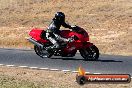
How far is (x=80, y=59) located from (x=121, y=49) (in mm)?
4718

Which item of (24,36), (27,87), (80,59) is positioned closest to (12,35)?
(24,36)

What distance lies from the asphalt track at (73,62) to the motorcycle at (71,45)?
0.25 metres

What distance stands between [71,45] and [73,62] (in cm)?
82

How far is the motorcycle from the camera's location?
20.3 meters

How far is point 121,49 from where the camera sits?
2509cm

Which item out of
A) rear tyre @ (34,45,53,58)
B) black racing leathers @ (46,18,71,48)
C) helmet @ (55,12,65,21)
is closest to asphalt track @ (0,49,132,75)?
rear tyre @ (34,45,53,58)

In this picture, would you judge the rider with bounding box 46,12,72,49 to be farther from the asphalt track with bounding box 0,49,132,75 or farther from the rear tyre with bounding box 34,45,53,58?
the asphalt track with bounding box 0,49,132,75

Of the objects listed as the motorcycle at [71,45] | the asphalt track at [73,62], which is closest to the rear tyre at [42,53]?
the motorcycle at [71,45]

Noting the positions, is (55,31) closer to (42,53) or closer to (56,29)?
(56,29)

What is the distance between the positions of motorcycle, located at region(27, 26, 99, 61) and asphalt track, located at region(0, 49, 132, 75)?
255 mm

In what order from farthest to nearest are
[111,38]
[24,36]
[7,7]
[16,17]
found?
[7,7] < [16,17] < [24,36] < [111,38]

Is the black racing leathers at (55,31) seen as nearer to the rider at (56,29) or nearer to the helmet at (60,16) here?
the rider at (56,29)

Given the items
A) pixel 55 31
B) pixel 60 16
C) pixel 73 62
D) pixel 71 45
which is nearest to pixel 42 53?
pixel 55 31

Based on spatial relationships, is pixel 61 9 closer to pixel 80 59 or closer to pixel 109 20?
pixel 109 20
